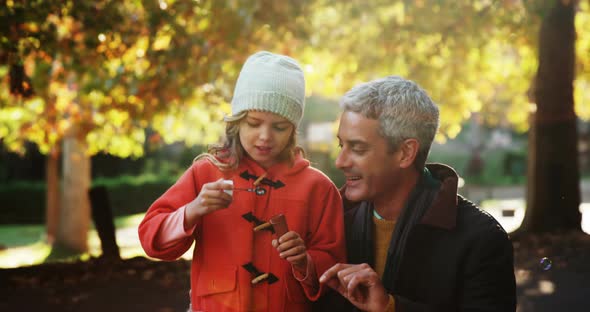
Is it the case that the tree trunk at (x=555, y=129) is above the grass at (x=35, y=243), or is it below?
above

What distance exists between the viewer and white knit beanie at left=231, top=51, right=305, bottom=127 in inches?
134

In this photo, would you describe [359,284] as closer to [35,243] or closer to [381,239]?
[381,239]

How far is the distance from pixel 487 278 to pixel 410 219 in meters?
0.45

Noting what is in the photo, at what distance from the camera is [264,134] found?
11.0ft

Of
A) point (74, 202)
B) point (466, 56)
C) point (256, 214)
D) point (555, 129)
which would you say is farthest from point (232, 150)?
point (74, 202)

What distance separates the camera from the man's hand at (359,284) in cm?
288

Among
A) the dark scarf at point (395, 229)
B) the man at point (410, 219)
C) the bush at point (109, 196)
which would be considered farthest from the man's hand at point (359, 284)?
the bush at point (109, 196)

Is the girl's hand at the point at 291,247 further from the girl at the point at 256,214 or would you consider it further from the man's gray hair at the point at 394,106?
the man's gray hair at the point at 394,106

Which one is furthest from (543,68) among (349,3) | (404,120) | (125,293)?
(404,120)

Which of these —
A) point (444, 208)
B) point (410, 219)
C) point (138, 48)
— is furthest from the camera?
point (138, 48)

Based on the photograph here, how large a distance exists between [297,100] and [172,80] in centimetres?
680

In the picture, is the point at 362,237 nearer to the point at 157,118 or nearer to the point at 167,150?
the point at 157,118

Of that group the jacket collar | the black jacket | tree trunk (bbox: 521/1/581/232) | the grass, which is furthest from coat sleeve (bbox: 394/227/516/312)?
the grass

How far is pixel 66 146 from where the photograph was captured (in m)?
16.9
